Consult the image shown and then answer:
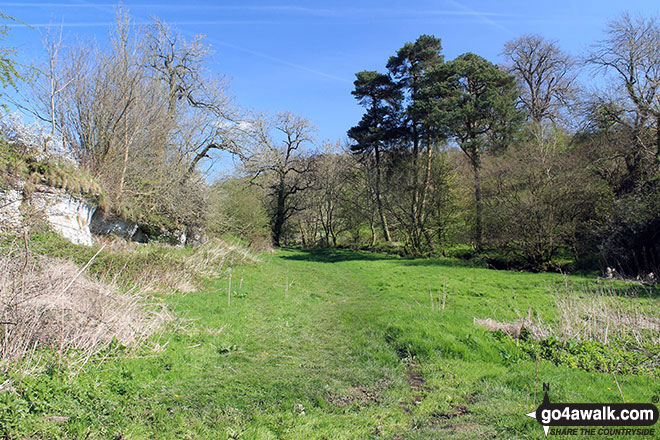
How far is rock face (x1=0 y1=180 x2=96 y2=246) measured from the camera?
33.9 feet

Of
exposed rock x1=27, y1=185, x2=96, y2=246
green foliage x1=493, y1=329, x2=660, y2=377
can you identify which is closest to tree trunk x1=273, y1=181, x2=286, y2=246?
exposed rock x1=27, y1=185, x2=96, y2=246

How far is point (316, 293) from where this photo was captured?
13.7 metres

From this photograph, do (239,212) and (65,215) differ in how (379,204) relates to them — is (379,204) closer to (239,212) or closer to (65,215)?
(239,212)

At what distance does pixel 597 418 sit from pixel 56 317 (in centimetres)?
645

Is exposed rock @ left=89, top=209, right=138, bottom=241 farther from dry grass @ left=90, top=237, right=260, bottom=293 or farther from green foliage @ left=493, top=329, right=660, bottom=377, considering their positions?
green foliage @ left=493, top=329, right=660, bottom=377

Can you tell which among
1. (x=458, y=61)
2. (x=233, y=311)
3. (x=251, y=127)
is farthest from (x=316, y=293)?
(x=458, y=61)

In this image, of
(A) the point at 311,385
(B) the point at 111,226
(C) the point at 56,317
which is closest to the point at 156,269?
(B) the point at 111,226

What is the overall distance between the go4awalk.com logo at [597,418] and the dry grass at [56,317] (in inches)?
214

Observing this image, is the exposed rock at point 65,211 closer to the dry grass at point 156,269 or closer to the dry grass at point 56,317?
the dry grass at point 156,269

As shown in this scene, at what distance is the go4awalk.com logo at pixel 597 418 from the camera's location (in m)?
3.51

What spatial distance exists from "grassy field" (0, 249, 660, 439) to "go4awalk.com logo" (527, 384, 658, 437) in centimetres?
14

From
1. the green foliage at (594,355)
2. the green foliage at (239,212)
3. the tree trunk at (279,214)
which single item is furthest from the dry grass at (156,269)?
the tree trunk at (279,214)

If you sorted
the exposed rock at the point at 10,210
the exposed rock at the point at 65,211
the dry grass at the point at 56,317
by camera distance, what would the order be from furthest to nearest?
the exposed rock at the point at 65,211 < the exposed rock at the point at 10,210 < the dry grass at the point at 56,317

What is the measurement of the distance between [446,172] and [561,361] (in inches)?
857
